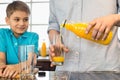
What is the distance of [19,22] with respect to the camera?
6.25ft

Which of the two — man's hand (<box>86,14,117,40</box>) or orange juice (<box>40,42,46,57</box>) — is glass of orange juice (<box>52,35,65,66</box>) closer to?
man's hand (<box>86,14,117,40</box>)

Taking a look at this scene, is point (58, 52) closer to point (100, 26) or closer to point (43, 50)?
point (100, 26)

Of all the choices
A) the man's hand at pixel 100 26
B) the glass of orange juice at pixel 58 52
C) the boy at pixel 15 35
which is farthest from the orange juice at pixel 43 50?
the man's hand at pixel 100 26

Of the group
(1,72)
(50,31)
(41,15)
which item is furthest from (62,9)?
(41,15)

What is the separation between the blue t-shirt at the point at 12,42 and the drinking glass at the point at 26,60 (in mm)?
607

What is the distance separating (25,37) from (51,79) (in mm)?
849

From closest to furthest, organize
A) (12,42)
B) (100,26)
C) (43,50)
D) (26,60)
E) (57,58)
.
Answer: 1. (100,26)
2. (26,60)
3. (57,58)
4. (12,42)
5. (43,50)

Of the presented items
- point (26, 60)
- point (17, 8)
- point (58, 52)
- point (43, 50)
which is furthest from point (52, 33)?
point (43, 50)

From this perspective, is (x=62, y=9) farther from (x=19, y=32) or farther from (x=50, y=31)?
(x=19, y=32)

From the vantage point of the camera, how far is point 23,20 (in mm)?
1910

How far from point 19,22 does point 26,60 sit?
81cm

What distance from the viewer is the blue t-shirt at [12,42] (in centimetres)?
177

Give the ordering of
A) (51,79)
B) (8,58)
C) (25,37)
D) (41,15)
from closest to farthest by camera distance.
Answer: (51,79) → (8,58) → (25,37) → (41,15)

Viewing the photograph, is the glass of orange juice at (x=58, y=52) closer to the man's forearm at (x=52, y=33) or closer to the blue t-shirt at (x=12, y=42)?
the man's forearm at (x=52, y=33)
